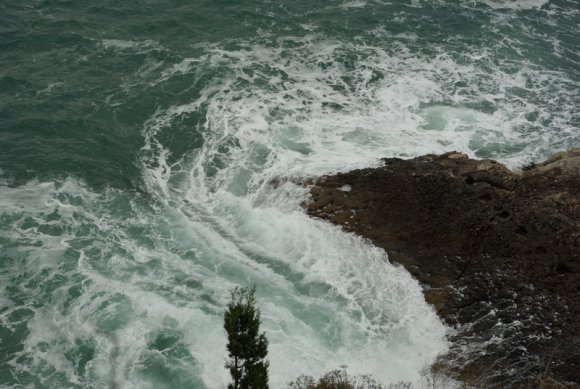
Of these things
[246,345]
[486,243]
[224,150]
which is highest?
[246,345]

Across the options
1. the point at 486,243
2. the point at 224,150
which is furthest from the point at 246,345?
the point at 224,150

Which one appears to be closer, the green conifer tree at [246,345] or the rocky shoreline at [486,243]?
the green conifer tree at [246,345]

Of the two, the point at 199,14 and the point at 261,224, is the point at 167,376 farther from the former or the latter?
the point at 199,14

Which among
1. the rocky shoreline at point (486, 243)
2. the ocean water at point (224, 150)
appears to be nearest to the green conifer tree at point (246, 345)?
the ocean water at point (224, 150)

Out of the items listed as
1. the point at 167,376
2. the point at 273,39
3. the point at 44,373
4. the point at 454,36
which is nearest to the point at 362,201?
the point at 167,376

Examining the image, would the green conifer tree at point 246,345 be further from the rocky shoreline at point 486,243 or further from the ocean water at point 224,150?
the rocky shoreline at point 486,243

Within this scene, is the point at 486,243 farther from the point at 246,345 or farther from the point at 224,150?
the point at 224,150

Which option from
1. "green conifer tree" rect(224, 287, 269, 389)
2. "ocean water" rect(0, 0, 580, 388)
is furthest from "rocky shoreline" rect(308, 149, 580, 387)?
"green conifer tree" rect(224, 287, 269, 389)
